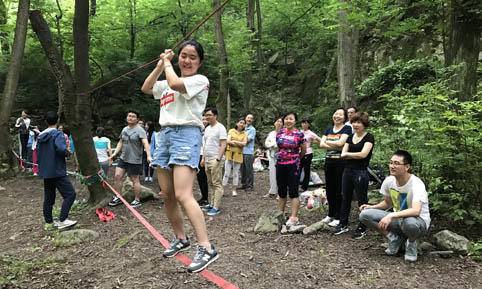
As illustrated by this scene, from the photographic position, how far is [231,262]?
5172 millimetres

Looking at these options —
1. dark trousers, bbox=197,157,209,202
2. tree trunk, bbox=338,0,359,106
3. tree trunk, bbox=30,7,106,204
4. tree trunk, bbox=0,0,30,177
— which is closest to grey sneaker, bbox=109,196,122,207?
tree trunk, bbox=30,7,106,204

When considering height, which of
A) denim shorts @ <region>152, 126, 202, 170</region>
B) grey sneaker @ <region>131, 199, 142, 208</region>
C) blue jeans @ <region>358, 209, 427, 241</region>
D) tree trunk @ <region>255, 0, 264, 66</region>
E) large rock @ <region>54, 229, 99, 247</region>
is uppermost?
tree trunk @ <region>255, 0, 264, 66</region>

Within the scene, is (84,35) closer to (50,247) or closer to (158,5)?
(50,247)

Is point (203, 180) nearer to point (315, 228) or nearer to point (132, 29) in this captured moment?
point (315, 228)

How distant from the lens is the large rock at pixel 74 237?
6586 mm

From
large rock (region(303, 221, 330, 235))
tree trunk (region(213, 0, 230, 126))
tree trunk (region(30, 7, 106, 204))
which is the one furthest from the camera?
tree trunk (region(213, 0, 230, 126))

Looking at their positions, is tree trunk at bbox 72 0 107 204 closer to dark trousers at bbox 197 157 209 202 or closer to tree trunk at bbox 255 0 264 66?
dark trousers at bbox 197 157 209 202

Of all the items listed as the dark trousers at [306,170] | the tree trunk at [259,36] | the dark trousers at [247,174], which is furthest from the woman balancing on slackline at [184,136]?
the tree trunk at [259,36]

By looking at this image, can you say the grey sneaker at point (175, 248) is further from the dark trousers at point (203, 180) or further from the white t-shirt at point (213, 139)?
the dark trousers at point (203, 180)

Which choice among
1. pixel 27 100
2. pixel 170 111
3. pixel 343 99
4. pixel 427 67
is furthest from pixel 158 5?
pixel 170 111

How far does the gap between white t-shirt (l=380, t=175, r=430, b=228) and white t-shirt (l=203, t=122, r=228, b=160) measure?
3.41 meters

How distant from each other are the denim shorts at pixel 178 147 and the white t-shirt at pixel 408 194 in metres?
2.84

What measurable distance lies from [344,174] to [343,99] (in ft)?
20.6

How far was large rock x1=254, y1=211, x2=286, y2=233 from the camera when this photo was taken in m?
6.57
